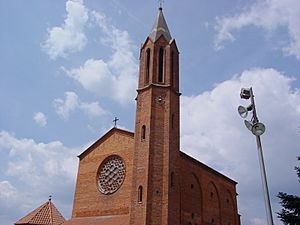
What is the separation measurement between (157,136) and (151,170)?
2406 mm

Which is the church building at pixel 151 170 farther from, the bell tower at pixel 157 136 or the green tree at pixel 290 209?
the green tree at pixel 290 209

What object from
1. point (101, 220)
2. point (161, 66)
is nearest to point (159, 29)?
point (161, 66)

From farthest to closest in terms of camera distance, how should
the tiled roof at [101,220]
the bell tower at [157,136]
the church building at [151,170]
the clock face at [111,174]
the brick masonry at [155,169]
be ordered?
the clock face at [111,174], the tiled roof at [101,220], the church building at [151,170], the brick masonry at [155,169], the bell tower at [157,136]

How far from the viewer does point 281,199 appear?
1856cm

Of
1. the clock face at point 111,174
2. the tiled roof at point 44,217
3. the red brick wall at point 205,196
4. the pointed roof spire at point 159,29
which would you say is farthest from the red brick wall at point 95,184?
the pointed roof spire at point 159,29

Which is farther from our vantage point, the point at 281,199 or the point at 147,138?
the point at 147,138

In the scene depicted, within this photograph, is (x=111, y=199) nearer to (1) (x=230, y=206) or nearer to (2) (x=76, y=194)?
(2) (x=76, y=194)

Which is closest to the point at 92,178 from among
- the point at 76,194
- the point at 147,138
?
the point at 76,194

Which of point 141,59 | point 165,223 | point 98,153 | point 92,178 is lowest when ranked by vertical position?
point 165,223

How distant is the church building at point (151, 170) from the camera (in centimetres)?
2350

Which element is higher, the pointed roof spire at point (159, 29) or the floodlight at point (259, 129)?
the pointed roof spire at point (159, 29)

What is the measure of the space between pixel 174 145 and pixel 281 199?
27.8 ft

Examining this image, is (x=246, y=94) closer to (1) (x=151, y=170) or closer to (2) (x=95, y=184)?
(1) (x=151, y=170)

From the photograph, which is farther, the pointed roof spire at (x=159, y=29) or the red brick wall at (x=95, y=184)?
the pointed roof spire at (x=159, y=29)
